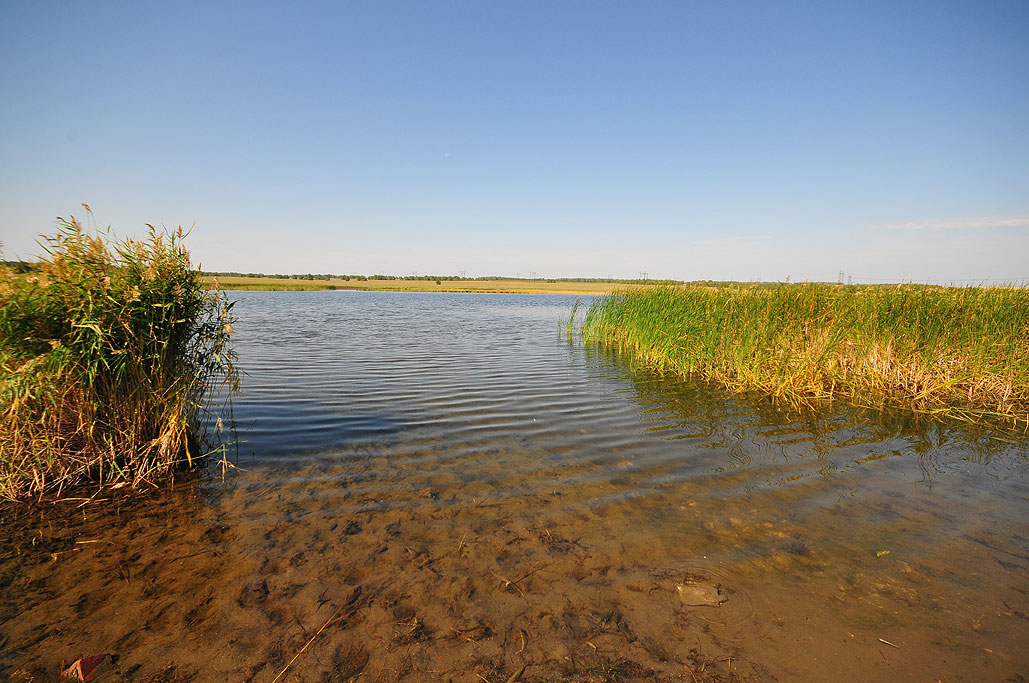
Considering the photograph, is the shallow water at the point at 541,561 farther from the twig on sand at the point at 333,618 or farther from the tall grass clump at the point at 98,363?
the tall grass clump at the point at 98,363

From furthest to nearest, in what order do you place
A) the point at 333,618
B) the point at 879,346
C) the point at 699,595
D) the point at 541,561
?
1. the point at 879,346
2. the point at 541,561
3. the point at 699,595
4. the point at 333,618

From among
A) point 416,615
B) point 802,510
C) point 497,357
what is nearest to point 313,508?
point 416,615

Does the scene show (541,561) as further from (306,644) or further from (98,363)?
(98,363)

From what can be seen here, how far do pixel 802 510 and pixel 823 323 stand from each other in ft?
25.8

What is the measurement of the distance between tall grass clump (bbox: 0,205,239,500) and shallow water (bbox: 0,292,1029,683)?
2.02 ft

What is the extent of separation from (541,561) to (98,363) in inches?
214

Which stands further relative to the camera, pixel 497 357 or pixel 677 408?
pixel 497 357

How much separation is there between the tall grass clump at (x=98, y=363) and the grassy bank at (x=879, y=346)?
36.1 feet

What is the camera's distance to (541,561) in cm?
420

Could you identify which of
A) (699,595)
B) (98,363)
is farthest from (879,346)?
(98,363)

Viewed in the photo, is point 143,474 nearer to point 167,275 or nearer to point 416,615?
Result: point 167,275

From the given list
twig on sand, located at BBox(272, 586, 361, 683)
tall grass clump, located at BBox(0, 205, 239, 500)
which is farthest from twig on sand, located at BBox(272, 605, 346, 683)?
tall grass clump, located at BBox(0, 205, 239, 500)

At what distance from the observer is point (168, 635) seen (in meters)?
3.22

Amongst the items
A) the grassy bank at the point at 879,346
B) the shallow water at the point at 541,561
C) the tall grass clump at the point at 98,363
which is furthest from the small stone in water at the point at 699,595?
the grassy bank at the point at 879,346
